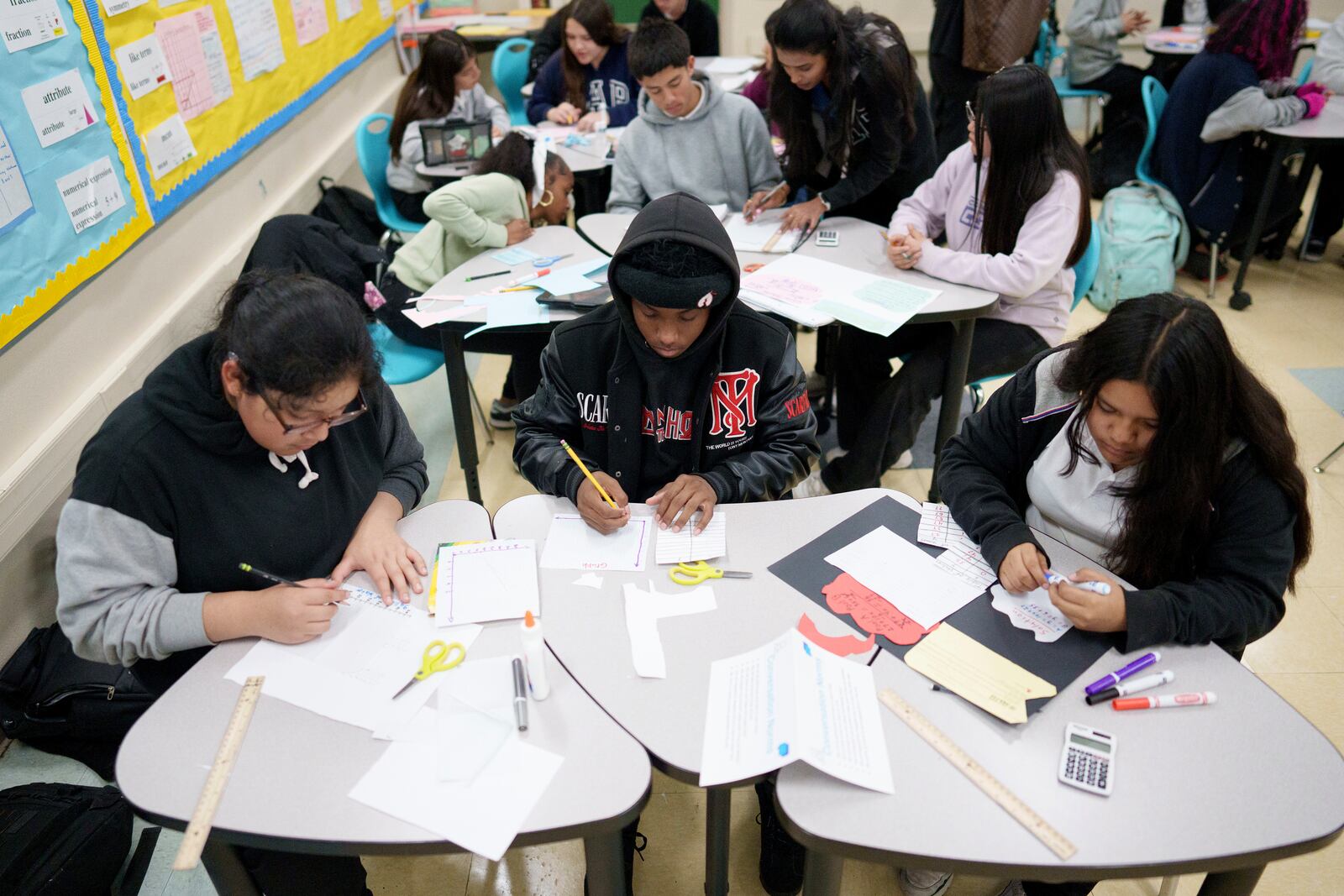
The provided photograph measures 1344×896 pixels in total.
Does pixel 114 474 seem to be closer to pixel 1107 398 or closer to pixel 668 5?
pixel 1107 398

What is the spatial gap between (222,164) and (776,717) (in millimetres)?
2942

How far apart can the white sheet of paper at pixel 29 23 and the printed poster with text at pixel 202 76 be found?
145 millimetres

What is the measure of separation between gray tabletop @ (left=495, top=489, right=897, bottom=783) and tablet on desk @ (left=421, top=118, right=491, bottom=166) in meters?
2.45

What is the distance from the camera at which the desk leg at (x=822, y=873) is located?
1.14 meters

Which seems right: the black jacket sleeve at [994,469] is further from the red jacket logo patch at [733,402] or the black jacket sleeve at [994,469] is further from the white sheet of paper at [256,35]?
the white sheet of paper at [256,35]

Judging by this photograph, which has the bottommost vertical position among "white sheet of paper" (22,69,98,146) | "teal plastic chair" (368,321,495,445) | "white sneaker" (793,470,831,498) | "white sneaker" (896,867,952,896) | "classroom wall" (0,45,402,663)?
"white sneaker" (896,867,952,896)

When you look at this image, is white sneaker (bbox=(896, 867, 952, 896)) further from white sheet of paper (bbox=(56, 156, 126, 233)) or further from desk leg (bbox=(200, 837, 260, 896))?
white sheet of paper (bbox=(56, 156, 126, 233))

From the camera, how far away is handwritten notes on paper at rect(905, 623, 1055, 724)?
1.20 meters

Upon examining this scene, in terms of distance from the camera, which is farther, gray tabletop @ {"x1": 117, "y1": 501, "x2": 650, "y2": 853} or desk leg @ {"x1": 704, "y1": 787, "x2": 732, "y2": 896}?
desk leg @ {"x1": 704, "y1": 787, "x2": 732, "y2": 896}

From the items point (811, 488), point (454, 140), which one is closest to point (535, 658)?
point (811, 488)

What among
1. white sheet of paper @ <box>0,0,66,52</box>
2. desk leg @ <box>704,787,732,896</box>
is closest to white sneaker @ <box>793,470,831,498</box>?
desk leg @ <box>704,787,732,896</box>

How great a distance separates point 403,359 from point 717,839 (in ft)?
5.97

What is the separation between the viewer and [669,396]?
1710 mm

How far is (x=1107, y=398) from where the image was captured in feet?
4.40
